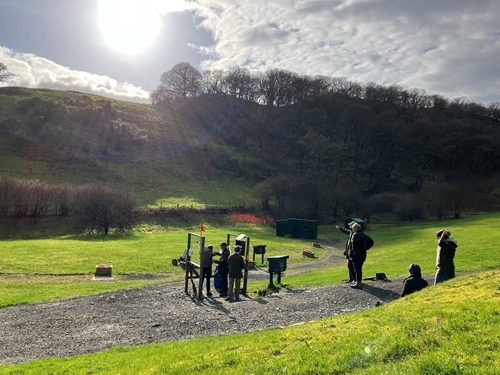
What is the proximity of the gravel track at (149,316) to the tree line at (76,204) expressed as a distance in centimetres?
2526

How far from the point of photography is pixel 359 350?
599 centimetres

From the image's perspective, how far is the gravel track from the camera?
10.4m

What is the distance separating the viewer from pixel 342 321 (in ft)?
28.6

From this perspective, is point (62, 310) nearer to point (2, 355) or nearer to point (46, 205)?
point (2, 355)

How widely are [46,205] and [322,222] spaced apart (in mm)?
35302

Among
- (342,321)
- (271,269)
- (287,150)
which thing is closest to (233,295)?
(271,269)

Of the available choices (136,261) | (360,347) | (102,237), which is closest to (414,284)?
(360,347)

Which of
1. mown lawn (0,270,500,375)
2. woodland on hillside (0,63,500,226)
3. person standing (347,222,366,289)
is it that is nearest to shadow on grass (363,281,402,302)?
person standing (347,222,366,289)

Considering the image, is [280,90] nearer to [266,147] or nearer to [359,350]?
[266,147]

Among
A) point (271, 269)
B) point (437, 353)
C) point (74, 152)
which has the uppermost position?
point (74, 152)

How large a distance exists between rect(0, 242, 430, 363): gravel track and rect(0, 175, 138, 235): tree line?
2526 cm

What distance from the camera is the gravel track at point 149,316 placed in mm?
10359

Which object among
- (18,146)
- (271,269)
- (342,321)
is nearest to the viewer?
(342,321)

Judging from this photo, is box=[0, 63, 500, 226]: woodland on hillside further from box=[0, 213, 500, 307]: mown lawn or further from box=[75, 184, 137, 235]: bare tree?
box=[75, 184, 137, 235]: bare tree
